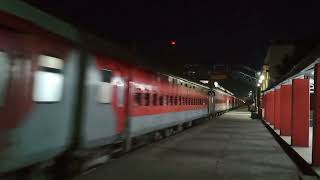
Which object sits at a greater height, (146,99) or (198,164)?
(146,99)

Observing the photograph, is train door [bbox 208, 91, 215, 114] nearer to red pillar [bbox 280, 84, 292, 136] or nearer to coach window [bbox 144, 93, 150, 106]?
red pillar [bbox 280, 84, 292, 136]

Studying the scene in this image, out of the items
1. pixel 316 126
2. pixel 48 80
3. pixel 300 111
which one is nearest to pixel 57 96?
pixel 48 80

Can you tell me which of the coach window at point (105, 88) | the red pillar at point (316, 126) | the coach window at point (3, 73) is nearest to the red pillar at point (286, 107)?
the red pillar at point (316, 126)

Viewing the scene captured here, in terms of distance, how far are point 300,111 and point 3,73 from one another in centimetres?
1228

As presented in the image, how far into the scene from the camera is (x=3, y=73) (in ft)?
22.4

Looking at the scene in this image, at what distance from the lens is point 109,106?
11.8 metres

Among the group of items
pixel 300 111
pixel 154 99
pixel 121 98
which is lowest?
pixel 300 111

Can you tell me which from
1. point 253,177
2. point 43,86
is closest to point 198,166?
point 253,177

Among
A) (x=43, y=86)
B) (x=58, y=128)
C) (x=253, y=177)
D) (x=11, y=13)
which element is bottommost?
(x=253, y=177)

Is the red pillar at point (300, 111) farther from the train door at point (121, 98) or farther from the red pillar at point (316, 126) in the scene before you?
the train door at point (121, 98)

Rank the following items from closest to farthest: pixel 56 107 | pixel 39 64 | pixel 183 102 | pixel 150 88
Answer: pixel 39 64, pixel 56 107, pixel 150 88, pixel 183 102

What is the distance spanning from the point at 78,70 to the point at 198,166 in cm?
431

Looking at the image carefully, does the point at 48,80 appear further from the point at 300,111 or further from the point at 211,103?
the point at 211,103

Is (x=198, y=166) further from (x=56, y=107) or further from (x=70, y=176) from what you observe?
(x=56, y=107)
